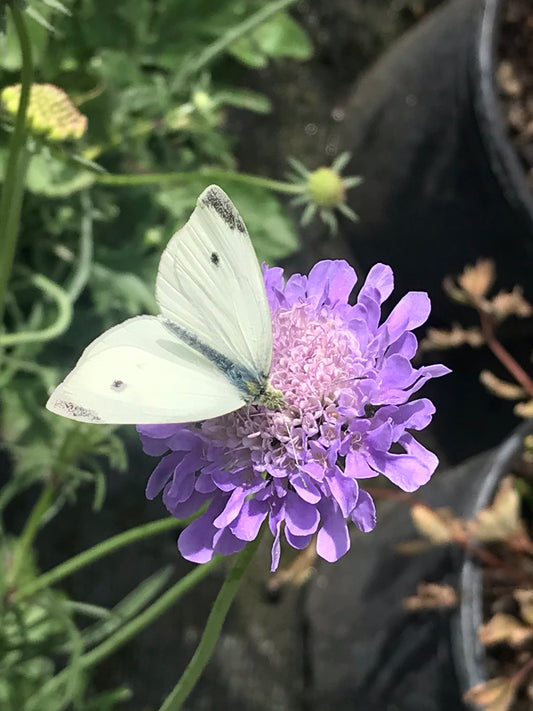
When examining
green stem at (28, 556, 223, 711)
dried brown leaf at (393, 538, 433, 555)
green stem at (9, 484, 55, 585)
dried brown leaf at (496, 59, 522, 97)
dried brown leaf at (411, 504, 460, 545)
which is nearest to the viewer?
green stem at (28, 556, 223, 711)

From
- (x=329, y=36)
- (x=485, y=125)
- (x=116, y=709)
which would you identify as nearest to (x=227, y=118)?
(x=329, y=36)

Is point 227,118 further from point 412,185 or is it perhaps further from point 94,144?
point 94,144

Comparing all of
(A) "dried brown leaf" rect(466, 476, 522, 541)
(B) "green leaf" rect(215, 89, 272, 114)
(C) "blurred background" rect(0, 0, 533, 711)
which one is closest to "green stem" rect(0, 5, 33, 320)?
(C) "blurred background" rect(0, 0, 533, 711)

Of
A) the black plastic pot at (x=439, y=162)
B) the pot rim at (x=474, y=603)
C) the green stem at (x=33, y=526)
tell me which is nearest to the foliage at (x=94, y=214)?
the green stem at (x=33, y=526)

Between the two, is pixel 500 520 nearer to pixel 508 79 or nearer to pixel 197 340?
pixel 197 340

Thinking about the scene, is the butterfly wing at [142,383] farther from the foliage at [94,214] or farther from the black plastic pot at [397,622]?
the black plastic pot at [397,622]

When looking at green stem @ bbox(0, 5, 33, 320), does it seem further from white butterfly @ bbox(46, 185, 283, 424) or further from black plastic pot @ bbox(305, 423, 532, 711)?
black plastic pot @ bbox(305, 423, 532, 711)

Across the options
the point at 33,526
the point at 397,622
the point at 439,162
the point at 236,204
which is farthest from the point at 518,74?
the point at 33,526
